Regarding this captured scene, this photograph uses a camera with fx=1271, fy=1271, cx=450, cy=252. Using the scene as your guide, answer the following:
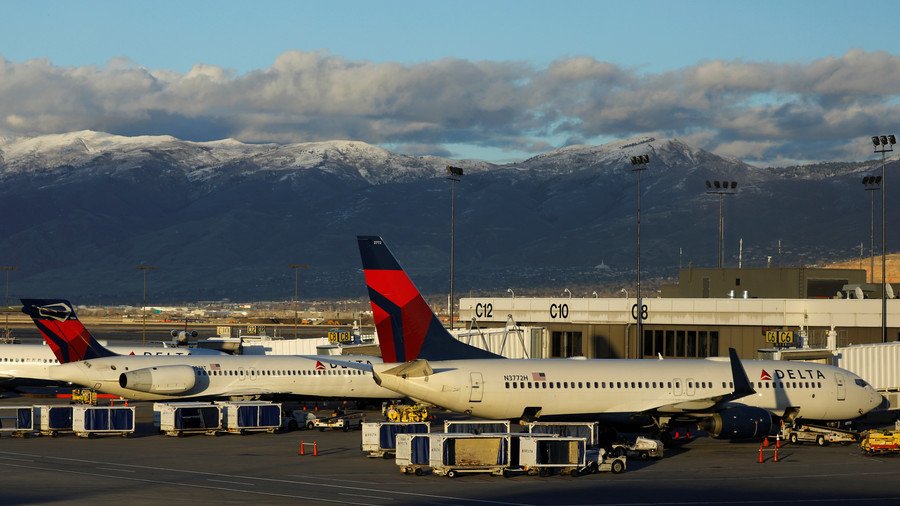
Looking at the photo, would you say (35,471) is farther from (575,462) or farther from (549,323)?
(549,323)

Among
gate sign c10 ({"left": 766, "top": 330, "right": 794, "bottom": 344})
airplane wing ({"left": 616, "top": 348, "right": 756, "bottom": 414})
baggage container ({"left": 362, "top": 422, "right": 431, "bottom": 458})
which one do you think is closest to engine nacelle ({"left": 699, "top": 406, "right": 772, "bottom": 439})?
airplane wing ({"left": 616, "top": 348, "right": 756, "bottom": 414})

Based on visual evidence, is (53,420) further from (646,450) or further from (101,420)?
(646,450)

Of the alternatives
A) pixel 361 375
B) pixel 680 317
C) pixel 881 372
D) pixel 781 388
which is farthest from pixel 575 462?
pixel 680 317

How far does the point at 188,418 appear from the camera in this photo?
190 ft

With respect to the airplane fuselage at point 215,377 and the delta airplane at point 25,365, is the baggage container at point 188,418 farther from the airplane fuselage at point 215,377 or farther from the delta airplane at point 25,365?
the delta airplane at point 25,365

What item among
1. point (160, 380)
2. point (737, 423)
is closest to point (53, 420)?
point (160, 380)

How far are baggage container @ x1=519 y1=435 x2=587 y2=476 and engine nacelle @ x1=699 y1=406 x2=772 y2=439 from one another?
8.96 m

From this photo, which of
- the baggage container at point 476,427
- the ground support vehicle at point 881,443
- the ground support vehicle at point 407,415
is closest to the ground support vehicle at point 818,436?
the ground support vehicle at point 881,443

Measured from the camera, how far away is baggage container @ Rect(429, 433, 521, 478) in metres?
43.2

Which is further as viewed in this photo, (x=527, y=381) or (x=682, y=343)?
(x=682, y=343)

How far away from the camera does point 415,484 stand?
41188mm

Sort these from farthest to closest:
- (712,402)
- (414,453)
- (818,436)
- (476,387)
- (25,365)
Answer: (25,365)
(818,436)
(712,402)
(476,387)
(414,453)

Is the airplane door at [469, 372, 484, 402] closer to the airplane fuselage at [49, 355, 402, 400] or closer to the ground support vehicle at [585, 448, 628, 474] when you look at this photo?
the ground support vehicle at [585, 448, 628, 474]

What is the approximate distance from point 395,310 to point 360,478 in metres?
9.45
